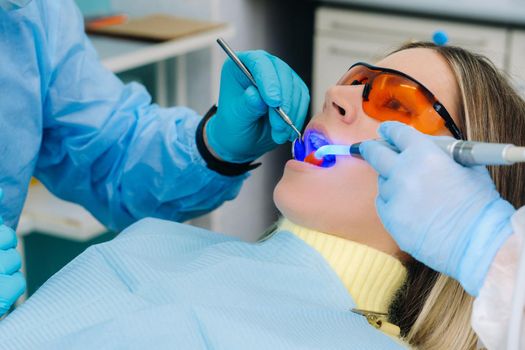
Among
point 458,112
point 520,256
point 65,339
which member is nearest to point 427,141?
point 520,256

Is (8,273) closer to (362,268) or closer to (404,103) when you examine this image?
(362,268)

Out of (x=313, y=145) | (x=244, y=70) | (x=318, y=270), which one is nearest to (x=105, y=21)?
(x=244, y=70)

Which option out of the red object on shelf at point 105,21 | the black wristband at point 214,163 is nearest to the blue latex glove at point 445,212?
the black wristband at point 214,163

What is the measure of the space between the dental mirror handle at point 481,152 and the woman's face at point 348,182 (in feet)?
0.94

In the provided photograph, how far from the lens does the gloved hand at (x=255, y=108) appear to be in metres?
1.37

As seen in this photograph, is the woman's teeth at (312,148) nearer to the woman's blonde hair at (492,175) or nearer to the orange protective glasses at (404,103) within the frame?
the orange protective glasses at (404,103)

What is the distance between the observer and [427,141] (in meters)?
0.99

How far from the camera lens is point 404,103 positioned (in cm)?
127

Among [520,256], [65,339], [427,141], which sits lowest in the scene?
[65,339]

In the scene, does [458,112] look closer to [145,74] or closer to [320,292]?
[320,292]

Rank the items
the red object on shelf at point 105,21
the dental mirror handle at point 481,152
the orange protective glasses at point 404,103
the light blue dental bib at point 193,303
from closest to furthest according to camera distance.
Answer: the dental mirror handle at point 481,152, the light blue dental bib at point 193,303, the orange protective glasses at point 404,103, the red object on shelf at point 105,21

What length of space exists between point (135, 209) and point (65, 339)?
515 millimetres

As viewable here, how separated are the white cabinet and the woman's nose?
1.56 metres

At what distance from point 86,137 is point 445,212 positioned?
2.73 ft
